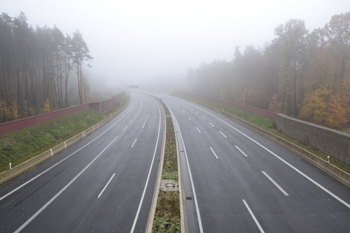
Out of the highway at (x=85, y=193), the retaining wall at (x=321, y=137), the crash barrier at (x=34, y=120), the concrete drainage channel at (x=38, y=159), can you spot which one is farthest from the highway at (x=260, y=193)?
the crash barrier at (x=34, y=120)

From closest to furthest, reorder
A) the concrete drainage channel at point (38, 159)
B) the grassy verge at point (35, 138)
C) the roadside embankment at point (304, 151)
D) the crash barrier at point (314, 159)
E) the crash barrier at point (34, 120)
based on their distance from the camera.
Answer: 1. the crash barrier at point (314, 159)
2. the roadside embankment at point (304, 151)
3. the concrete drainage channel at point (38, 159)
4. the grassy verge at point (35, 138)
5. the crash barrier at point (34, 120)

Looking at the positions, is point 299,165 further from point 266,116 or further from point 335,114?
point 335,114

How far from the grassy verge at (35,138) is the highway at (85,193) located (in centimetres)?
227

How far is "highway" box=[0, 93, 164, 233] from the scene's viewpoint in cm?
943

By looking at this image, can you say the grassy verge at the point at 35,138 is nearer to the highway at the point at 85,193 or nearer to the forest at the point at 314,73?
the highway at the point at 85,193

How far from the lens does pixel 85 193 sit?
1214cm

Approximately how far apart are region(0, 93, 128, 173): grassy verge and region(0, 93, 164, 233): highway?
227 centimetres

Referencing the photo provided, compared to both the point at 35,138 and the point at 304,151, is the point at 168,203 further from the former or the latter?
the point at 35,138

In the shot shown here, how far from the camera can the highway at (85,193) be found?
9430 mm

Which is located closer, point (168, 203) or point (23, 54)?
point (168, 203)

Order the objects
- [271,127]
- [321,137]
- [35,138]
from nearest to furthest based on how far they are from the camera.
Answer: [321,137]
[35,138]
[271,127]

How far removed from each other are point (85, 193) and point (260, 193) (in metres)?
11.2

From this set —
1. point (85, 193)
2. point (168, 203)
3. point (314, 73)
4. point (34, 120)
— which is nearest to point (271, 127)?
point (314, 73)

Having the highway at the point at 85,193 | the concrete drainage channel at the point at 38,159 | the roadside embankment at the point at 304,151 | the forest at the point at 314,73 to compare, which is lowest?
the highway at the point at 85,193
